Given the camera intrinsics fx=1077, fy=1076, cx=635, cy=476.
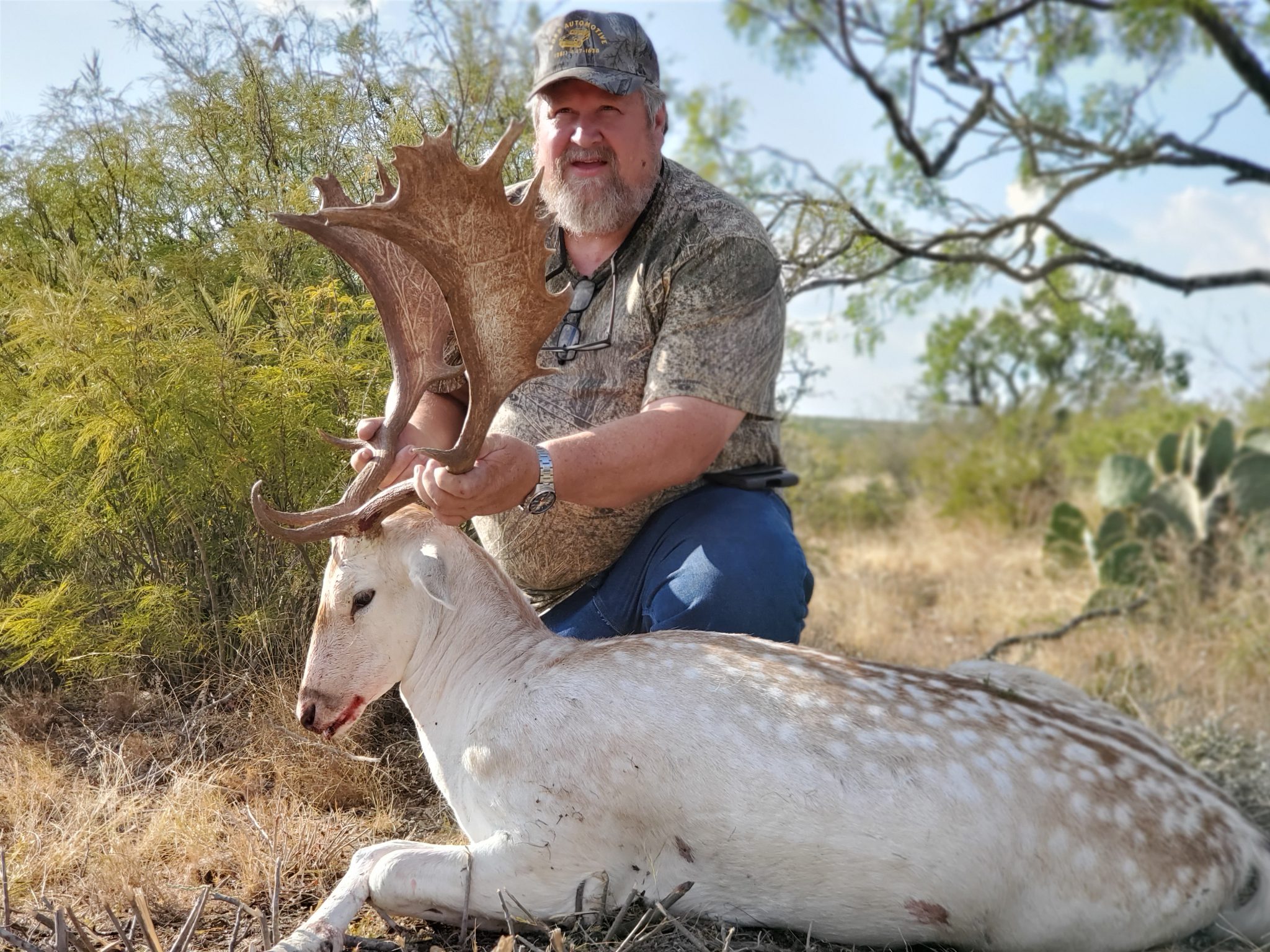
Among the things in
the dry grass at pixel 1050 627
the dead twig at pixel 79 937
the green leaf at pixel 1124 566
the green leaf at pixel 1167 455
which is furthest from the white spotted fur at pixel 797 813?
the green leaf at pixel 1167 455

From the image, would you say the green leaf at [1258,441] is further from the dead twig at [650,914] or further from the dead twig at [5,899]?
the dead twig at [5,899]

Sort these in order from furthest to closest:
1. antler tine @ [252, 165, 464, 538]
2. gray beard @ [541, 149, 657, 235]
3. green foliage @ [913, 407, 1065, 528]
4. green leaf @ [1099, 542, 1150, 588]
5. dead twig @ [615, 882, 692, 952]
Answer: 1. green foliage @ [913, 407, 1065, 528]
2. green leaf @ [1099, 542, 1150, 588]
3. gray beard @ [541, 149, 657, 235]
4. antler tine @ [252, 165, 464, 538]
5. dead twig @ [615, 882, 692, 952]

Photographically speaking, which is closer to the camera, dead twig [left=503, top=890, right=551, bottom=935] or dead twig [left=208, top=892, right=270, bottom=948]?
dead twig [left=208, top=892, right=270, bottom=948]

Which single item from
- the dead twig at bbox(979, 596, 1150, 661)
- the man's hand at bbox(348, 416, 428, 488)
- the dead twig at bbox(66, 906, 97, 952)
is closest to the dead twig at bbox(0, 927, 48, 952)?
the dead twig at bbox(66, 906, 97, 952)

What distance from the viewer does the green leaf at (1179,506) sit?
9.84m

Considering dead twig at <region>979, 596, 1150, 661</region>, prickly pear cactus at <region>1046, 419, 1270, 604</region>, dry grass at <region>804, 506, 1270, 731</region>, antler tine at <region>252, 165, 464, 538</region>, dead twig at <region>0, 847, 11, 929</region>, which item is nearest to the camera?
dead twig at <region>0, 847, 11, 929</region>

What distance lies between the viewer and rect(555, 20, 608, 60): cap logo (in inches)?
158

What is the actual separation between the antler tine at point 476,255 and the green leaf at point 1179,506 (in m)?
8.60

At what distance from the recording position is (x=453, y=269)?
2.99m

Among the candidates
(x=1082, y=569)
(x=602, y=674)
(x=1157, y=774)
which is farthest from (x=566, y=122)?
(x=1082, y=569)

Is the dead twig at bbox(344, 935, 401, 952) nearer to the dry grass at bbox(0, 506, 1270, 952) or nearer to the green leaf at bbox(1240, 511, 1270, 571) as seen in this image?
the dry grass at bbox(0, 506, 1270, 952)

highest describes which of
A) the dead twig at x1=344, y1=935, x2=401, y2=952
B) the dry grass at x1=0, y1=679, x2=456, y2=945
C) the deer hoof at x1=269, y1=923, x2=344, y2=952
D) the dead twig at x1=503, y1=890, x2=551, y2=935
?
the dead twig at x1=503, y1=890, x2=551, y2=935

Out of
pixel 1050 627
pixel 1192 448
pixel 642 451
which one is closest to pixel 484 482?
pixel 642 451

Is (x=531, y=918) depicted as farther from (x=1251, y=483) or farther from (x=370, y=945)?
(x=1251, y=483)
